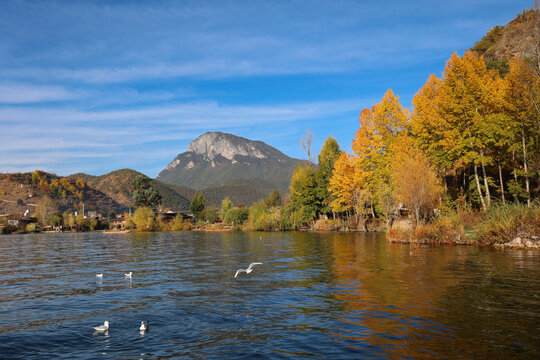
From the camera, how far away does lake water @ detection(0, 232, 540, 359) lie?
29.8 ft

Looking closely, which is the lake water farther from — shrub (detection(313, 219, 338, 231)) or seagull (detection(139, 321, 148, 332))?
shrub (detection(313, 219, 338, 231))

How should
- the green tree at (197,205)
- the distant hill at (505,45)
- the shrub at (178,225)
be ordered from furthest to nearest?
the green tree at (197,205)
the shrub at (178,225)
the distant hill at (505,45)

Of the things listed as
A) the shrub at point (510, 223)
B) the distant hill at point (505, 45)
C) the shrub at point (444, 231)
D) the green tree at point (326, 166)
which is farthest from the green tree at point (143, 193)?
the shrub at point (510, 223)

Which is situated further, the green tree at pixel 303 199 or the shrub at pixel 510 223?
the green tree at pixel 303 199

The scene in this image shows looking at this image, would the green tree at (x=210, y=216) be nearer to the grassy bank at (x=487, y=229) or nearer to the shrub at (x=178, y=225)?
the shrub at (x=178, y=225)

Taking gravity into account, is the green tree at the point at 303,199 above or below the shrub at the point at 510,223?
above

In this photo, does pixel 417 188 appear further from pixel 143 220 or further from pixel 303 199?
pixel 143 220

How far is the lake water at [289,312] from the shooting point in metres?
9.07

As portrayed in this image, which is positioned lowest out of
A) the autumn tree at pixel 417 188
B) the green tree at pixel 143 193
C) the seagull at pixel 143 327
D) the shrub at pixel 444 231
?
the seagull at pixel 143 327

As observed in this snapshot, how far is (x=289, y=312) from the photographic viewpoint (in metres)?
12.5

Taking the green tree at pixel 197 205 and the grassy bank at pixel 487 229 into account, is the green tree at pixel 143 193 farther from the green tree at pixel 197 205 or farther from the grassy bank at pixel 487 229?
the grassy bank at pixel 487 229

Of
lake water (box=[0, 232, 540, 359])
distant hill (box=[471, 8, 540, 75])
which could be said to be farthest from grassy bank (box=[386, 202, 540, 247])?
distant hill (box=[471, 8, 540, 75])

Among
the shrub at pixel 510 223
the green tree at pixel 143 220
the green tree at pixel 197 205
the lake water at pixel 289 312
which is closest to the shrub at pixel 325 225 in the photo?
the shrub at pixel 510 223

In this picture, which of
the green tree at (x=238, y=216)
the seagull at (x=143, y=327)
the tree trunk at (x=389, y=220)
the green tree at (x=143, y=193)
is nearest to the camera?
the seagull at (x=143, y=327)
